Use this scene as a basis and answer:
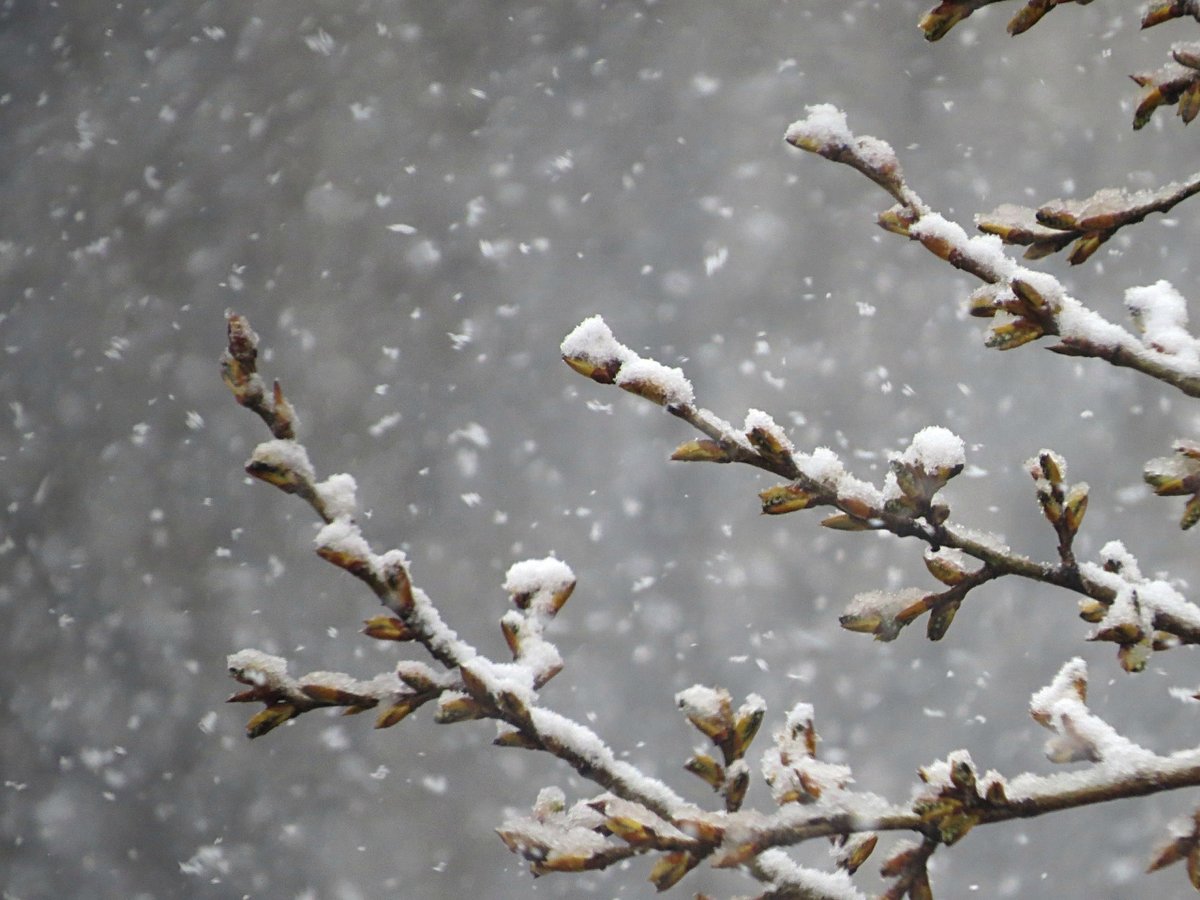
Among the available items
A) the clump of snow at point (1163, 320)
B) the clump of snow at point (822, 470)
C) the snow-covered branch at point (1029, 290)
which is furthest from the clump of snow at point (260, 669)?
the clump of snow at point (1163, 320)

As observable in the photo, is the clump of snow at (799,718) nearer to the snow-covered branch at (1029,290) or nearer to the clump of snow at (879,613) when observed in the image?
the clump of snow at (879,613)

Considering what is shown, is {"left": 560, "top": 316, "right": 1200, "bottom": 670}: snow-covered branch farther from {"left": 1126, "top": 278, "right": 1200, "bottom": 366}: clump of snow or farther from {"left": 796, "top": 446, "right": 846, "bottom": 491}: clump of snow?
{"left": 1126, "top": 278, "right": 1200, "bottom": 366}: clump of snow

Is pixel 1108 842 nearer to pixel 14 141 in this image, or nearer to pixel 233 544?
pixel 233 544

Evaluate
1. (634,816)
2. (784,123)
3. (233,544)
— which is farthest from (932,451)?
(784,123)

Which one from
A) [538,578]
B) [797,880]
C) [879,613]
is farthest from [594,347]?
[797,880]

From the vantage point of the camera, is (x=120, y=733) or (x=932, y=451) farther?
(x=120, y=733)

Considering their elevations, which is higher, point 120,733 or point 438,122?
point 438,122

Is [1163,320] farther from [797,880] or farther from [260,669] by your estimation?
[260,669]
